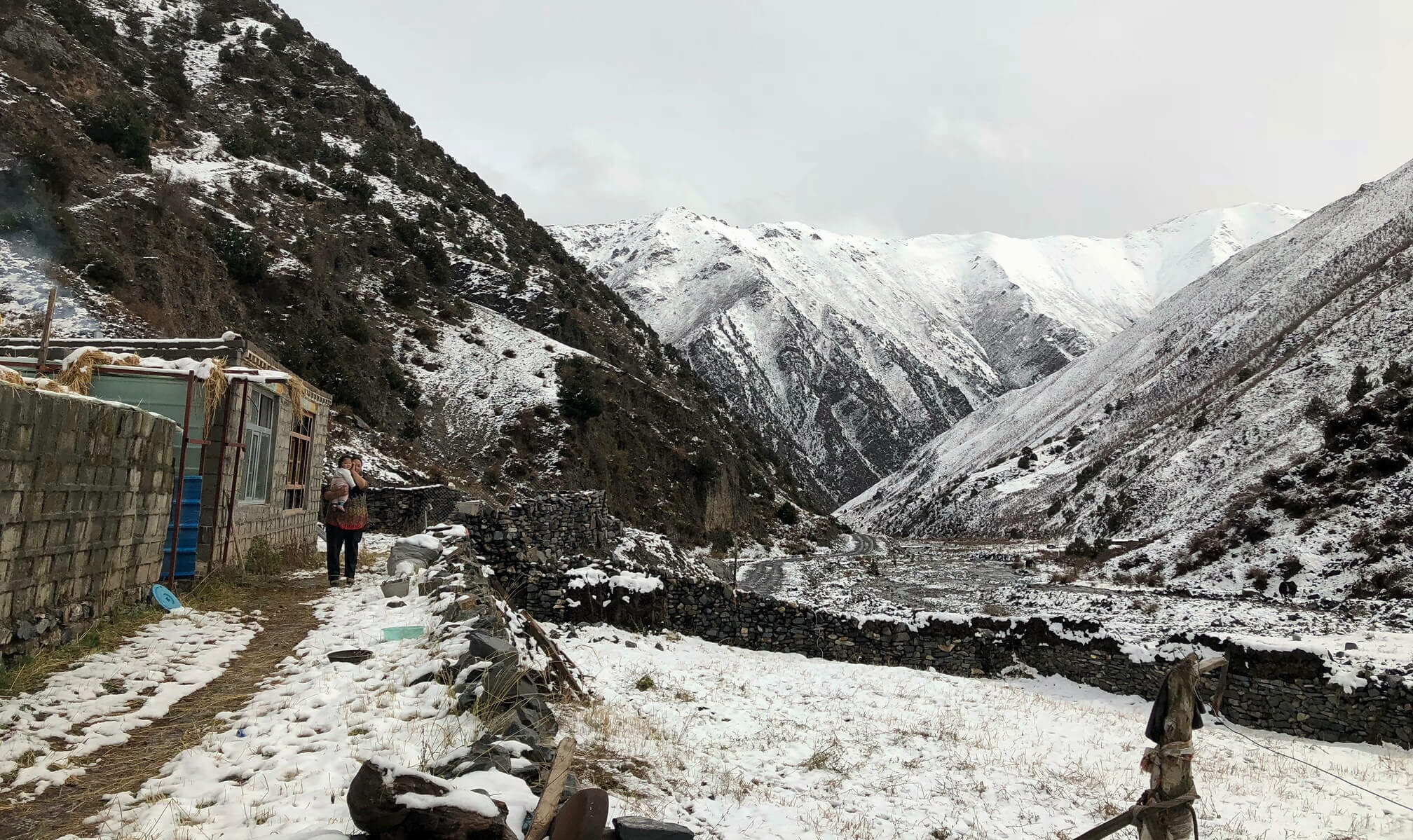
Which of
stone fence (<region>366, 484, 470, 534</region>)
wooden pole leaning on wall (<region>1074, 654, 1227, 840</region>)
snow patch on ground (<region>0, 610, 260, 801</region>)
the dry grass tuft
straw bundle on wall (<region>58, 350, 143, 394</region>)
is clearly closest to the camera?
snow patch on ground (<region>0, 610, 260, 801</region>)

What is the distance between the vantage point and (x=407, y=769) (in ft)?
13.8

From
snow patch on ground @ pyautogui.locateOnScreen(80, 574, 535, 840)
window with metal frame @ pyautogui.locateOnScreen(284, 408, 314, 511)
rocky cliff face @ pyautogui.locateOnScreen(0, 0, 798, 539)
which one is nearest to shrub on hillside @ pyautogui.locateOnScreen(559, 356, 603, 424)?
rocky cliff face @ pyautogui.locateOnScreen(0, 0, 798, 539)

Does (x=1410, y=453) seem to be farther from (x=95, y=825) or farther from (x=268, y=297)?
(x=268, y=297)

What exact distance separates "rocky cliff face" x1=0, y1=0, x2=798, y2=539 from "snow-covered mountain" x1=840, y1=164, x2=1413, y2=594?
22.7 meters

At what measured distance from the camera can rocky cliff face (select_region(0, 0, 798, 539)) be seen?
3219cm

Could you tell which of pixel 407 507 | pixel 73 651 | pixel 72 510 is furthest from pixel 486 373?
pixel 73 651

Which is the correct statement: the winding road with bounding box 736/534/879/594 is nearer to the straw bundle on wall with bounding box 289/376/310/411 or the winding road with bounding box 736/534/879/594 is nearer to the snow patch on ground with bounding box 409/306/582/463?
the snow patch on ground with bounding box 409/306/582/463

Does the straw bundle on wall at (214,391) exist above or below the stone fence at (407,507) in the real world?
above

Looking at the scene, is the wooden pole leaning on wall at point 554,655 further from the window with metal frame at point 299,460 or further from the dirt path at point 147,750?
the window with metal frame at point 299,460

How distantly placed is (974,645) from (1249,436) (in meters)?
28.5

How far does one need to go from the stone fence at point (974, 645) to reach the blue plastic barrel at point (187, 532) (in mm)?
6398

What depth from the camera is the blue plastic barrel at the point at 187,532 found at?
36.1 ft

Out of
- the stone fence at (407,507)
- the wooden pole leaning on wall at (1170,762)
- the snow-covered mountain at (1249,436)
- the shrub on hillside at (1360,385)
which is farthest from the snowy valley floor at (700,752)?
the shrub on hillside at (1360,385)

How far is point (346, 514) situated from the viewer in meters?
12.5
